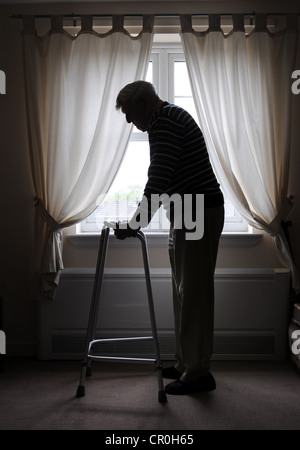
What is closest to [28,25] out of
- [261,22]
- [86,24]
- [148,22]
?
[86,24]

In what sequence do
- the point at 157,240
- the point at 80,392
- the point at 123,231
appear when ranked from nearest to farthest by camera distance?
the point at 123,231 → the point at 80,392 → the point at 157,240

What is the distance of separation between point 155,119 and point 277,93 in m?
1.10

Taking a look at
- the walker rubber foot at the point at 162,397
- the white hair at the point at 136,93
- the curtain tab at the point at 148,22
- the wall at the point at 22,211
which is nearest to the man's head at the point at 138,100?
the white hair at the point at 136,93

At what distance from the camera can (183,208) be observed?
2.79 m

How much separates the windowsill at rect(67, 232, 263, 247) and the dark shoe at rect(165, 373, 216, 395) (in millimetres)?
1049

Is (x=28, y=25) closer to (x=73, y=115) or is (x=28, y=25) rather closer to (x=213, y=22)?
(x=73, y=115)

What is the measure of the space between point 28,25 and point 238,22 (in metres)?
1.36

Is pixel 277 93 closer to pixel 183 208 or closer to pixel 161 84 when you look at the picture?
pixel 161 84

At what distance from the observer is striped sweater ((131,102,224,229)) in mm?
2682

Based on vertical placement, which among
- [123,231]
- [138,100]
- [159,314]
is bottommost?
[159,314]

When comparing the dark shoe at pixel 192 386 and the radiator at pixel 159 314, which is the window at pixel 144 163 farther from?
the dark shoe at pixel 192 386

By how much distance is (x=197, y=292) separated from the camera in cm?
281

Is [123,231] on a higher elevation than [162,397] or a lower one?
higher

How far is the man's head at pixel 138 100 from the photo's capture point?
277 centimetres
